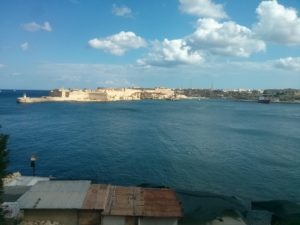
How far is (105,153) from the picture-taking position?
4325cm

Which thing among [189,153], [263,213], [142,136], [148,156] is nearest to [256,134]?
[142,136]

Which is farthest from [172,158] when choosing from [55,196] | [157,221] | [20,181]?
[157,221]

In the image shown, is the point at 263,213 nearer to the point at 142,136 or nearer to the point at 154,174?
the point at 154,174

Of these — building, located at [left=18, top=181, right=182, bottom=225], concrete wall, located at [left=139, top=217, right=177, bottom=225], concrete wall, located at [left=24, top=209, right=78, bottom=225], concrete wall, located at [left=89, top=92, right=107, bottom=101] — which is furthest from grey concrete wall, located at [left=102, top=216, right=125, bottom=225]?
concrete wall, located at [left=89, top=92, right=107, bottom=101]

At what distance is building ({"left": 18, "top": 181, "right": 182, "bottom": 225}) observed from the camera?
17.4 m

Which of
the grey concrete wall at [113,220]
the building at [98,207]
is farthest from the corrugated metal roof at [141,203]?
the grey concrete wall at [113,220]

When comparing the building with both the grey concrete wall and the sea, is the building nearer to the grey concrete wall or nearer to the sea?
the grey concrete wall

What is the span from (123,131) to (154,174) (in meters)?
31.7

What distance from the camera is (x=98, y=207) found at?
1766 cm

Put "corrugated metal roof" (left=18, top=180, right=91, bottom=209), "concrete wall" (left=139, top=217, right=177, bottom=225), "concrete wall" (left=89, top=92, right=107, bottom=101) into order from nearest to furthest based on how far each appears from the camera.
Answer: "concrete wall" (left=139, top=217, right=177, bottom=225)
"corrugated metal roof" (left=18, top=180, right=91, bottom=209)
"concrete wall" (left=89, top=92, right=107, bottom=101)

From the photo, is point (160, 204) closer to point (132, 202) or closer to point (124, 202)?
point (132, 202)

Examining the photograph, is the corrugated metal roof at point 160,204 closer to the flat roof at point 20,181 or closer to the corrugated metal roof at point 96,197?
the corrugated metal roof at point 96,197

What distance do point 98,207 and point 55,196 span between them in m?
2.32

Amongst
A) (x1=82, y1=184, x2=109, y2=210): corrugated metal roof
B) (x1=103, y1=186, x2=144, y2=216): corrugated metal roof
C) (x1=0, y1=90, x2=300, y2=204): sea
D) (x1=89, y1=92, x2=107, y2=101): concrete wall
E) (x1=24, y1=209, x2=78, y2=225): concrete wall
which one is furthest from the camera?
(x1=89, y1=92, x2=107, y2=101): concrete wall
